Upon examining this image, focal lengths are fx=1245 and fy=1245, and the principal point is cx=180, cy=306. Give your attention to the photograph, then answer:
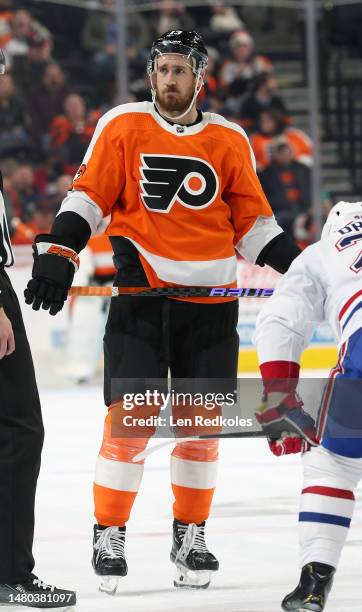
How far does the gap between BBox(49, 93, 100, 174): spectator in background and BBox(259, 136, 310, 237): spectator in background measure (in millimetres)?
1205

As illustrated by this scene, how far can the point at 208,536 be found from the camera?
328cm

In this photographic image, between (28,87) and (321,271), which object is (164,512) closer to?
(321,271)

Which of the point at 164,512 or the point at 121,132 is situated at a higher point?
the point at 121,132

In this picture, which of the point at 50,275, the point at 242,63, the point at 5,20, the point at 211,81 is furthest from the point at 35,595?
the point at 242,63

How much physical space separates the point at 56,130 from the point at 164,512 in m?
4.95

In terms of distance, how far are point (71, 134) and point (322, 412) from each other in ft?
20.5

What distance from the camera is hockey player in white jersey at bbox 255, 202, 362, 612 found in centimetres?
216

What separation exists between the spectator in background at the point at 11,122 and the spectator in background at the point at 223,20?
2.00 m

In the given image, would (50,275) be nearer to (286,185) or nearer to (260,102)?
(286,185)

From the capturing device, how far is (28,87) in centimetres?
827

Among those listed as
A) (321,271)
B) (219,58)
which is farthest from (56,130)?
(321,271)

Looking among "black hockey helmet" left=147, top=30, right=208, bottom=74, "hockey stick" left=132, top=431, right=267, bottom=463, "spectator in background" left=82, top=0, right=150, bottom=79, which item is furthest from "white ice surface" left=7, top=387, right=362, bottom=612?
"spectator in background" left=82, top=0, right=150, bottom=79

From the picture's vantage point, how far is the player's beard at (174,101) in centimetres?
287

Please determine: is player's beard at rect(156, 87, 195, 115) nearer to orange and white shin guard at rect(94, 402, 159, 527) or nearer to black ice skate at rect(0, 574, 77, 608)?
orange and white shin guard at rect(94, 402, 159, 527)
